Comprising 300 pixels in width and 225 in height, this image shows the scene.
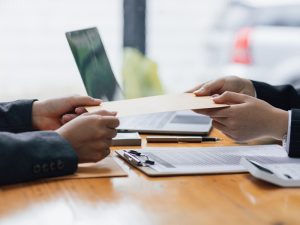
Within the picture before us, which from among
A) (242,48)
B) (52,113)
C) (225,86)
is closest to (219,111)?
(225,86)

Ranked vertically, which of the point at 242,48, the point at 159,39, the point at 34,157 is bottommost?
the point at 242,48

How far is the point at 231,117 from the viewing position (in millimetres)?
1351

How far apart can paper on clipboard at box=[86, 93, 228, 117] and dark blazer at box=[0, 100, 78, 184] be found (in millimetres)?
156

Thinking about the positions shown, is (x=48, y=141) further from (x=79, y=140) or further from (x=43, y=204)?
(x=43, y=204)

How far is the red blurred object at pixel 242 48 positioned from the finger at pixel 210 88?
2.04 m

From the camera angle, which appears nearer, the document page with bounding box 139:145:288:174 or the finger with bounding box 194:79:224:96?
the document page with bounding box 139:145:288:174

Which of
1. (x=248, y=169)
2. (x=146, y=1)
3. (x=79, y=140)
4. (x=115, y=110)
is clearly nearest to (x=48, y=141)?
(x=79, y=140)

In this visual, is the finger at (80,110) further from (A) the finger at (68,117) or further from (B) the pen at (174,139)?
(B) the pen at (174,139)

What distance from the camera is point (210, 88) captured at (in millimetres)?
1523

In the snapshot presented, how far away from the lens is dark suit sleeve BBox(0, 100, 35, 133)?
139 cm

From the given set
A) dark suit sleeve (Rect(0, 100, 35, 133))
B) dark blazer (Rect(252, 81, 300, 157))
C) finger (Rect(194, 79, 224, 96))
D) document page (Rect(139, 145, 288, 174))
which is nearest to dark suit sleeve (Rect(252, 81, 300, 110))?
dark blazer (Rect(252, 81, 300, 157))

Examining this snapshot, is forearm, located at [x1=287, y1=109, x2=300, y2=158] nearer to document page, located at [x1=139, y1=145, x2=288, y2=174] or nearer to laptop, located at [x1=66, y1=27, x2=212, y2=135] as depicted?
document page, located at [x1=139, y1=145, x2=288, y2=174]

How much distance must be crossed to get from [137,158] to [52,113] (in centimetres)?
30

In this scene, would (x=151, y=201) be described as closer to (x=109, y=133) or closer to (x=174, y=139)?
(x=109, y=133)
